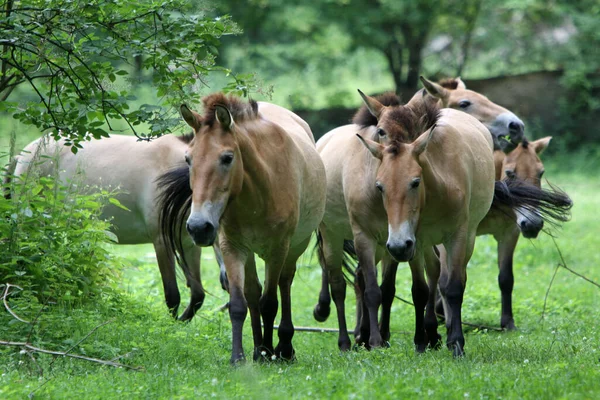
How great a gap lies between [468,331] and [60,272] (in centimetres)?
456

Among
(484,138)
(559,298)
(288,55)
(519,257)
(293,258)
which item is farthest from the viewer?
(288,55)

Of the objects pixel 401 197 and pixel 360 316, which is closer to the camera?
pixel 401 197

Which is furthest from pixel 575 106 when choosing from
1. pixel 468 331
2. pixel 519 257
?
pixel 468 331

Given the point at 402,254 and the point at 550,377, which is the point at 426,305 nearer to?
the point at 402,254

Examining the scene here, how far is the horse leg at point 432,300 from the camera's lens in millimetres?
7884

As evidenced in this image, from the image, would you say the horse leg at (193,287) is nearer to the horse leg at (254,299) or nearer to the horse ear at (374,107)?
the horse leg at (254,299)

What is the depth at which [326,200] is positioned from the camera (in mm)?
8727

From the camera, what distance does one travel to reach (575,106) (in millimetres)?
24266

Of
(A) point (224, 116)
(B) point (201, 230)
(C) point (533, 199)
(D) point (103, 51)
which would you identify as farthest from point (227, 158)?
(C) point (533, 199)

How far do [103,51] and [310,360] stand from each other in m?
3.07

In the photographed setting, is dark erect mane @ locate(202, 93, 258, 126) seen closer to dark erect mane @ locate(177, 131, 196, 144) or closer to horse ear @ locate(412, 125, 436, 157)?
horse ear @ locate(412, 125, 436, 157)

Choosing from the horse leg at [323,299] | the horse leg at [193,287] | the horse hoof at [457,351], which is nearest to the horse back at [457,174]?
the horse hoof at [457,351]

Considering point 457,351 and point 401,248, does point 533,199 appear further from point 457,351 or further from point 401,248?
point 401,248

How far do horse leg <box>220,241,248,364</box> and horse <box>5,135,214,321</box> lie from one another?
93.4 inches
